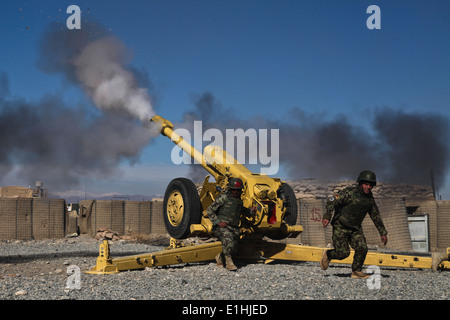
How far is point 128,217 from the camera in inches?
771

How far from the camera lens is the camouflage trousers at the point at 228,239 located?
8.73 m

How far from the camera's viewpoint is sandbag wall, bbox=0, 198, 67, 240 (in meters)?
19.0

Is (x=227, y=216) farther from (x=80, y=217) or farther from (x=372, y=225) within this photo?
(x=80, y=217)

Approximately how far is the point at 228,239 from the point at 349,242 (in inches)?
84.2

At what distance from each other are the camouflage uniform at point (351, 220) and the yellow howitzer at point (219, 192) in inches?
71.4

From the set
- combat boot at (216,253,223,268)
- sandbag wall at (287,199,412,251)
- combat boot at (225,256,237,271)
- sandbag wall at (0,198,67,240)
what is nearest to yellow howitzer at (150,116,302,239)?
combat boot at (216,253,223,268)

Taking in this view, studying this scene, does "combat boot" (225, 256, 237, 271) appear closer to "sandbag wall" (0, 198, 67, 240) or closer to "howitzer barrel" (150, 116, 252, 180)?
"howitzer barrel" (150, 116, 252, 180)

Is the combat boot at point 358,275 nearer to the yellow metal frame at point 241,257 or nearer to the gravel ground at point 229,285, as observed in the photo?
the gravel ground at point 229,285

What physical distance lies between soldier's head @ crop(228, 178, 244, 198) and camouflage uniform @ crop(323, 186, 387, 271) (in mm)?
1867

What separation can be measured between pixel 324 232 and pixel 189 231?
7900 mm

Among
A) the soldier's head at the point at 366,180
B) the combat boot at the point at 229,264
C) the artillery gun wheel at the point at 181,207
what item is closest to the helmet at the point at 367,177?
the soldier's head at the point at 366,180
